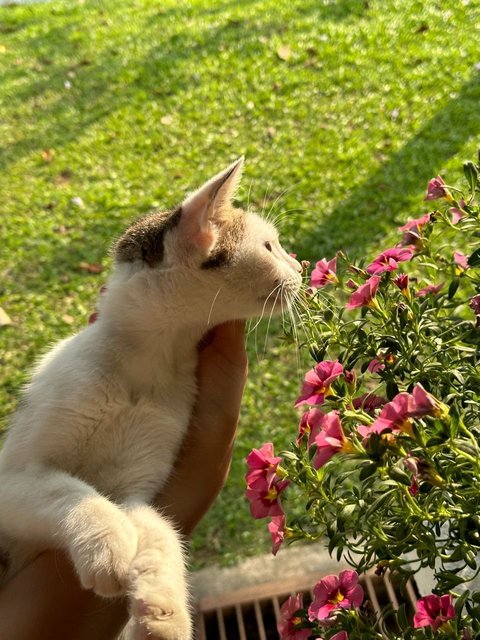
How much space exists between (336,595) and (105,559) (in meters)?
0.49

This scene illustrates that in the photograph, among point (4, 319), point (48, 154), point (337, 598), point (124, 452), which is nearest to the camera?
point (337, 598)

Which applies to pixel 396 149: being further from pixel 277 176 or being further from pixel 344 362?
pixel 344 362

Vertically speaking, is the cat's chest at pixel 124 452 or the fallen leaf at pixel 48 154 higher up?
the fallen leaf at pixel 48 154

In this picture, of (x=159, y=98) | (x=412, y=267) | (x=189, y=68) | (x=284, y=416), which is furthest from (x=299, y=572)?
(x=189, y=68)

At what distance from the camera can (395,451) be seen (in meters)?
0.99

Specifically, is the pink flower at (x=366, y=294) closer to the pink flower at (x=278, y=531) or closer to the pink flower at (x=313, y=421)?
the pink flower at (x=313, y=421)

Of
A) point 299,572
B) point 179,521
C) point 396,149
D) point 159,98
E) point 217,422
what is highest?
point 159,98

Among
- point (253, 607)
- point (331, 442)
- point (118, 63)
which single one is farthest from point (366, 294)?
point (118, 63)

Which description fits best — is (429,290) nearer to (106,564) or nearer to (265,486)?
(265,486)

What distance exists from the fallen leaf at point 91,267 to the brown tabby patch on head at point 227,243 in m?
2.25

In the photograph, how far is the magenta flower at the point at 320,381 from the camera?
48.9 inches

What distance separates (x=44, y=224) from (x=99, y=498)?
312cm

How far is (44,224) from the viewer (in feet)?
14.0

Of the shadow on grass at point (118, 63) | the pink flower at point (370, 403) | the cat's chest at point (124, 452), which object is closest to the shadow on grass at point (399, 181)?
the shadow on grass at point (118, 63)
